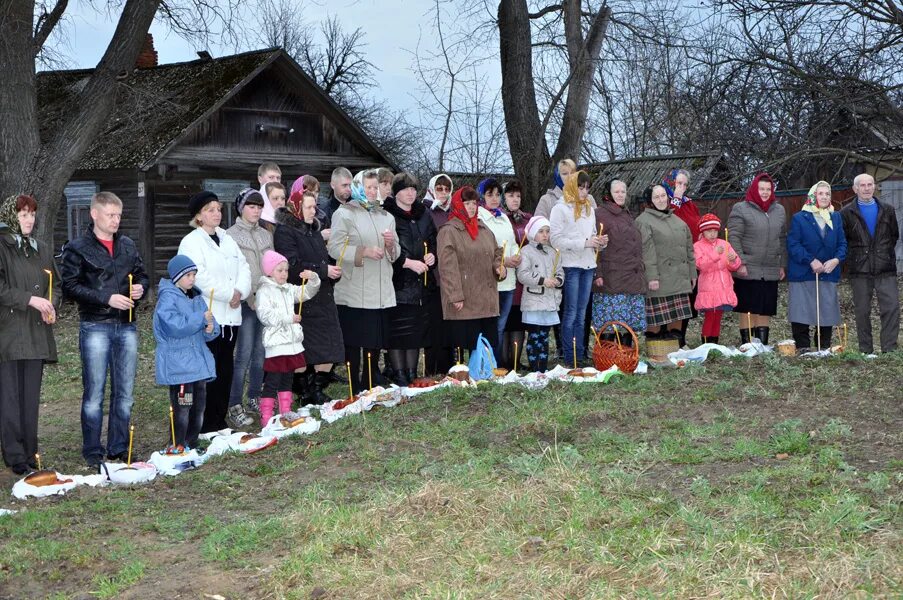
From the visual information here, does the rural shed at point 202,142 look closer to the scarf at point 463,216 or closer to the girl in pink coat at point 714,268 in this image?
the scarf at point 463,216

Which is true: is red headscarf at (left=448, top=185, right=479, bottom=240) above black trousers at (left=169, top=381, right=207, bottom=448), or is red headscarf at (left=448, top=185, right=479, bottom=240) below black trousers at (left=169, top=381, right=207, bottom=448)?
above

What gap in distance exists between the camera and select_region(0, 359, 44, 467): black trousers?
6.89 m

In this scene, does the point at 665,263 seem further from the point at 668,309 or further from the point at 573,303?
the point at 573,303

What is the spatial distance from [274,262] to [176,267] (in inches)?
36.7

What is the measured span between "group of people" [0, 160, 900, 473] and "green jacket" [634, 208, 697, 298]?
2 cm

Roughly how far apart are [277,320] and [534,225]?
9.00ft

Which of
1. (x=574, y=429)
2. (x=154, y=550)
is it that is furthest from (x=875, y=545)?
(x=154, y=550)

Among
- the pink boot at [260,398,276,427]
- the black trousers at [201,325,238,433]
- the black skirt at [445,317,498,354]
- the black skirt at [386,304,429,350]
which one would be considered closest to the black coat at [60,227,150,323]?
the black trousers at [201,325,238,433]

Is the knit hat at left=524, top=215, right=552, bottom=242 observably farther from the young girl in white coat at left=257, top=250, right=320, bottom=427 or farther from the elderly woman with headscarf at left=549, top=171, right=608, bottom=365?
the young girl in white coat at left=257, top=250, right=320, bottom=427

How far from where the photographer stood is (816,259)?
10.1 meters

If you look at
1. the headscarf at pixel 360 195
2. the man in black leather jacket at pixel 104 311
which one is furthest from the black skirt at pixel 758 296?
the man in black leather jacket at pixel 104 311

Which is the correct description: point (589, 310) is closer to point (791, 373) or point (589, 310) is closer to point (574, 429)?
point (791, 373)

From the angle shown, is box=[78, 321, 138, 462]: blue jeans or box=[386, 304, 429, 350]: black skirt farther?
box=[386, 304, 429, 350]: black skirt

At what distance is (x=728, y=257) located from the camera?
→ 10.1 metres
